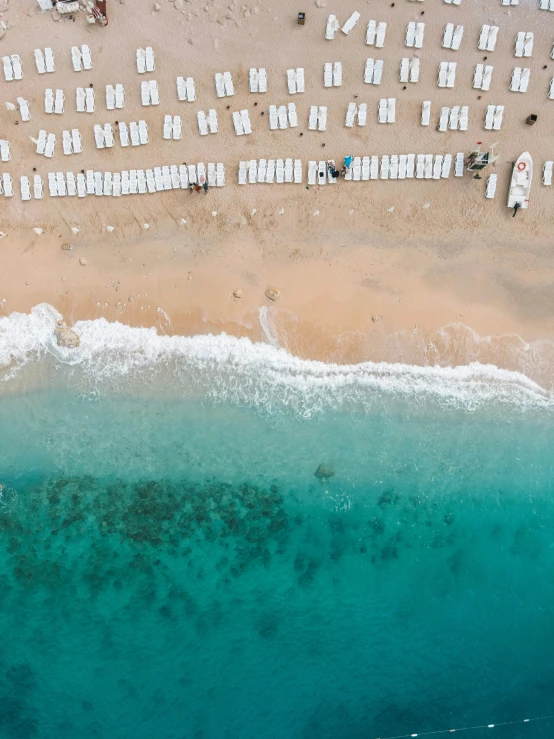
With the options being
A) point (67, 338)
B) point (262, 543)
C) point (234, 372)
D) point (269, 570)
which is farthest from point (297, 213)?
point (269, 570)

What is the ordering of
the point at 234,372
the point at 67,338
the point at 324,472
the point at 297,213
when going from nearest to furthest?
the point at 67,338, the point at 297,213, the point at 234,372, the point at 324,472

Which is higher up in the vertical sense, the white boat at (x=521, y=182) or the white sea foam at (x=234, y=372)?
the white boat at (x=521, y=182)

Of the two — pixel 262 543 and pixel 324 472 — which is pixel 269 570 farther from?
pixel 324 472

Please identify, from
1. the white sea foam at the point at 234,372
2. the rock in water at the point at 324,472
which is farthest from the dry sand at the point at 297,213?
the rock in water at the point at 324,472

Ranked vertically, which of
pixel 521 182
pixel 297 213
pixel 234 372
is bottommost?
pixel 234 372

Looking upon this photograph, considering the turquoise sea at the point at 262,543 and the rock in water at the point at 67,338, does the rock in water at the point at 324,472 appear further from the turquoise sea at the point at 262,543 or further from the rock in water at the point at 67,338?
the rock in water at the point at 67,338

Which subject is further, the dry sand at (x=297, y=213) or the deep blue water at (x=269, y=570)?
the deep blue water at (x=269, y=570)
